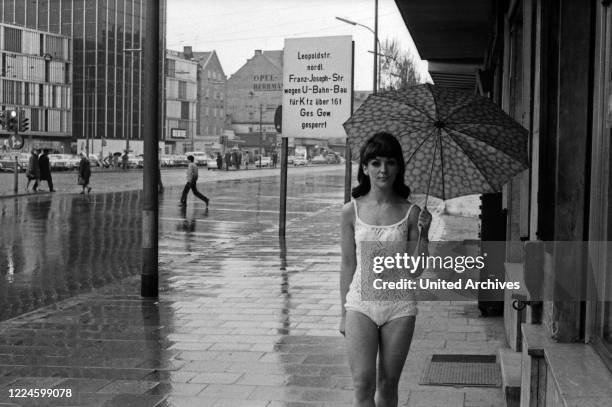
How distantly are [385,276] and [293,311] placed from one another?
17.4 feet

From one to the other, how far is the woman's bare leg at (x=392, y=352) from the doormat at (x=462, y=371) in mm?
2079

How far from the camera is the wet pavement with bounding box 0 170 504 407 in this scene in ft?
19.8

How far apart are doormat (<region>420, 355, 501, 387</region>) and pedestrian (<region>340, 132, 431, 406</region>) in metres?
2.13

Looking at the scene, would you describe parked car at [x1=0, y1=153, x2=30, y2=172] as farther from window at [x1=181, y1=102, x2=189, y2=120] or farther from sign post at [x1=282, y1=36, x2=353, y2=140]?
window at [x1=181, y1=102, x2=189, y2=120]

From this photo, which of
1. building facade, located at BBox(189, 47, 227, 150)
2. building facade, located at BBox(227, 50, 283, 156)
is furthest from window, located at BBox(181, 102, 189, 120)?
building facade, located at BBox(227, 50, 283, 156)

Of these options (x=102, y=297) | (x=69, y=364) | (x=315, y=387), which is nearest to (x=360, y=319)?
(x=315, y=387)

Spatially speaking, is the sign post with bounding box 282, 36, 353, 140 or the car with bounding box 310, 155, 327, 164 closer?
the sign post with bounding box 282, 36, 353, 140

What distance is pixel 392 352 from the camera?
160 inches

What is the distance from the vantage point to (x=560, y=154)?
162 inches

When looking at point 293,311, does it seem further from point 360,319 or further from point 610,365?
point 610,365

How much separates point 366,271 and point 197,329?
4459mm

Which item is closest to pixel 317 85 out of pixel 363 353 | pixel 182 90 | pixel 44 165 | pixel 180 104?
pixel 363 353

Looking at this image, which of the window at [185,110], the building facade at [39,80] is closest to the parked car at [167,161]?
the building facade at [39,80]

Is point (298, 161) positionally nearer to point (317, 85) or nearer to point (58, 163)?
point (58, 163)
